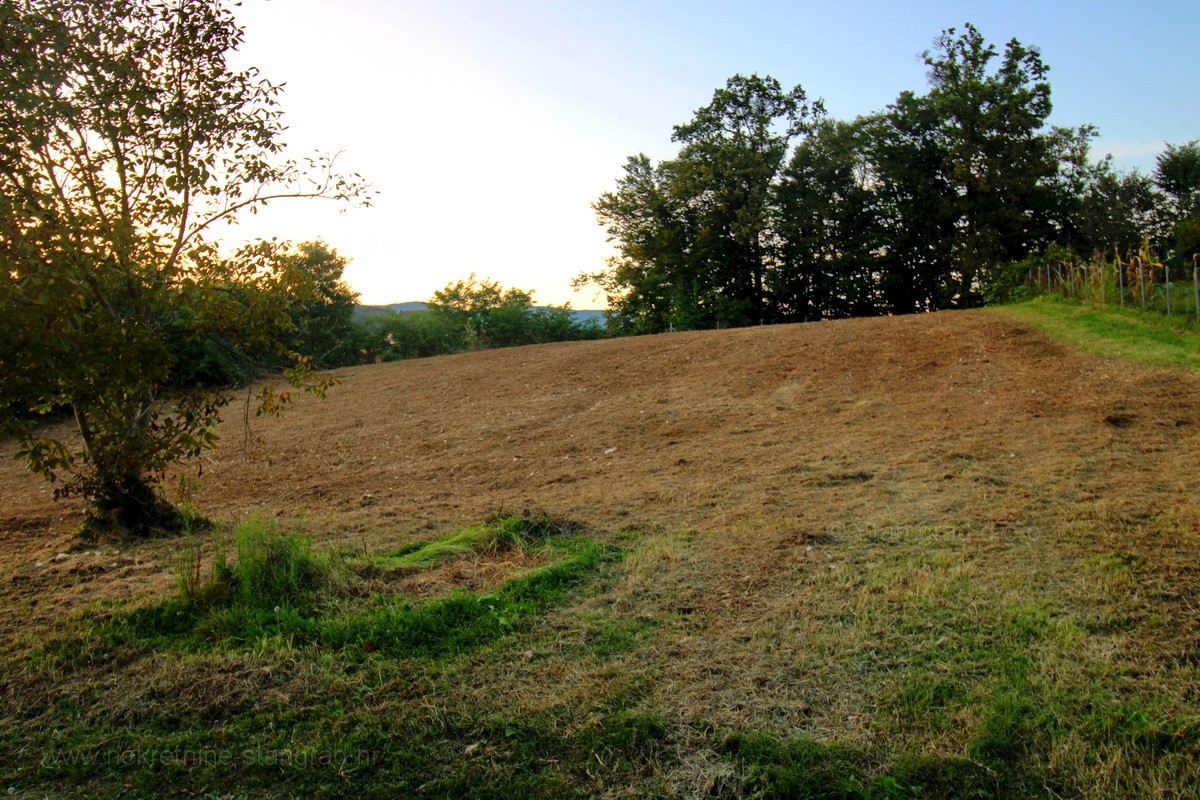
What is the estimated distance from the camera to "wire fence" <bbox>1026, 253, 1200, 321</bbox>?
12.0 metres

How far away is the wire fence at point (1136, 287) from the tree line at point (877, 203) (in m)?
13.2

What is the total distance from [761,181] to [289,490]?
26.4 meters

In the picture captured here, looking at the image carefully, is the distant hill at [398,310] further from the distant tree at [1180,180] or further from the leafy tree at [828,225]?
the distant tree at [1180,180]

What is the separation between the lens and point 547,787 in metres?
2.95

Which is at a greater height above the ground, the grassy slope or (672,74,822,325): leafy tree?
(672,74,822,325): leafy tree

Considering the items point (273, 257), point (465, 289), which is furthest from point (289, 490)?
point (465, 289)

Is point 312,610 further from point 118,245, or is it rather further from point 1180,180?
point 1180,180

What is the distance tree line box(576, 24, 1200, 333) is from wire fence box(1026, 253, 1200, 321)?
43.5 ft

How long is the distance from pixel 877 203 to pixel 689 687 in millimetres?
31799

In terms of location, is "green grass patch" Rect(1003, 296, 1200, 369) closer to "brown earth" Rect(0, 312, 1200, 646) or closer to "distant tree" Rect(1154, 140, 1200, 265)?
"brown earth" Rect(0, 312, 1200, 646)

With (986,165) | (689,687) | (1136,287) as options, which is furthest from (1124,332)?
(986,165)

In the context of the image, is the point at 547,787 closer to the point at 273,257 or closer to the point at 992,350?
the point at 273,257

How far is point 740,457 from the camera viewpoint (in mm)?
8078

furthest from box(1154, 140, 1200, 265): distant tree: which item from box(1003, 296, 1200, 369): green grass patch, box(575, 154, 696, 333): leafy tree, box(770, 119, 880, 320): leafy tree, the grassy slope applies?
the grassy slope
